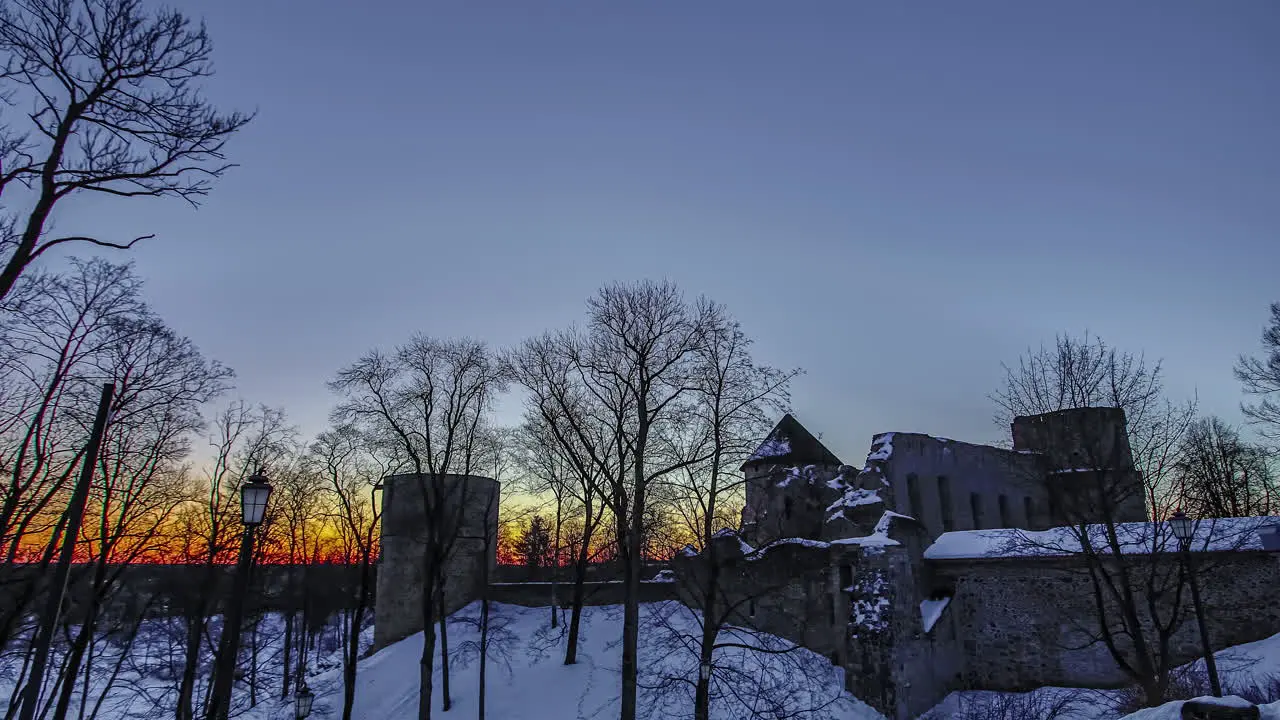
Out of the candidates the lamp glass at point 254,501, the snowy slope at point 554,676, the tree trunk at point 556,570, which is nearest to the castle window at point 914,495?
the snowy slope at point 554,676

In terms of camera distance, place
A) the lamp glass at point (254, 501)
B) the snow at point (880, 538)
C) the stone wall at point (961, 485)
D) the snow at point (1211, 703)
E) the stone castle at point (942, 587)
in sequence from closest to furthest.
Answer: the snow at point (1211, 703) < the lamp glass at point (254, 501) < the stone castle at point (942, 587) < the snow at point (880, 538) < the stone wall at point (961, 485)

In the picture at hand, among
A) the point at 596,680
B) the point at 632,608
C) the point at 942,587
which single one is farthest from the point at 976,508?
the point at 632,608

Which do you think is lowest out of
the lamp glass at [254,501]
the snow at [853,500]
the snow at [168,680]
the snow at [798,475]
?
the snow at [168,680]

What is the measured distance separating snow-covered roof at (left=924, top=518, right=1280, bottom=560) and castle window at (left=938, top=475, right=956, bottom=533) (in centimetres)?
511

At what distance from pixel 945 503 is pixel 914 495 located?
225cm

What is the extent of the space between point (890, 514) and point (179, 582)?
2611 cm

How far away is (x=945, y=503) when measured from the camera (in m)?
28.5

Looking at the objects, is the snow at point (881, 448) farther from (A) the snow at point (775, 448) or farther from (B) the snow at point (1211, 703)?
(B) the snow at point (1211, 703)

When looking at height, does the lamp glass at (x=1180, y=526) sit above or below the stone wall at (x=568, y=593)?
above

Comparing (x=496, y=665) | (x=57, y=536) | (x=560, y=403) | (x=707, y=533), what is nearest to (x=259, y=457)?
(x=57, y=536)

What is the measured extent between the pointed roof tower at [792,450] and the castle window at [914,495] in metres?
4.73

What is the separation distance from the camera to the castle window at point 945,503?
28.2 metres

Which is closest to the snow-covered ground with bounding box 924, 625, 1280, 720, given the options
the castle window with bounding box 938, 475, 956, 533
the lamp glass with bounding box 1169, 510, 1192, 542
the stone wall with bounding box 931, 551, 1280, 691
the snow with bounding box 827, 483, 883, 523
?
the stone wall with bounding box 931, 551, 1280, 691

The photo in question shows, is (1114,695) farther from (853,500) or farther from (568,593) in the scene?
(568,593)
